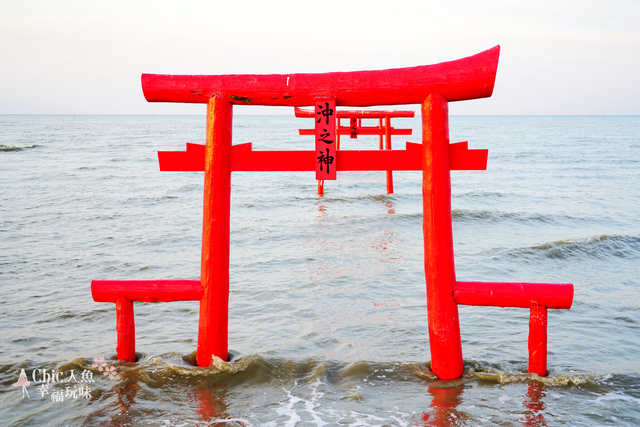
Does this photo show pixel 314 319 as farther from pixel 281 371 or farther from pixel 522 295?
pixel 522 295

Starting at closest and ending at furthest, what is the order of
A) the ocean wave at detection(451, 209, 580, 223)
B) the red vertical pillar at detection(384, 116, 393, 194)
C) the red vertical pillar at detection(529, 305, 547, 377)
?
the red vertical pillar at detection(529, 305, 547, 377) → the ocean wave at detection(451, 209, 580, 223) → the red vertical pillar at detection(384, 116, 393, 194)

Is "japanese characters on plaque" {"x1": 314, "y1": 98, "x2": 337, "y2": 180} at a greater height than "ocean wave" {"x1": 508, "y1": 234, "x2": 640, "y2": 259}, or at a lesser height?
greater

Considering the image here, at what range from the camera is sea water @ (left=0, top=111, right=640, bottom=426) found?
171 inches

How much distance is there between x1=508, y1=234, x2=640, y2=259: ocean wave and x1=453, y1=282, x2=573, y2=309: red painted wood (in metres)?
6.02

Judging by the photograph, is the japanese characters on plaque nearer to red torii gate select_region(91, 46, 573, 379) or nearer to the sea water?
red torii gate select_region(91, 46, 573, 379)

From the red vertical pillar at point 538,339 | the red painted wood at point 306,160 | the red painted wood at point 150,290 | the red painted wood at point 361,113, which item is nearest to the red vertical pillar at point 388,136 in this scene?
the red painted wood at point 361,113

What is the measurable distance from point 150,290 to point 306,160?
5.73ft

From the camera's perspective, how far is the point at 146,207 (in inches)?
594

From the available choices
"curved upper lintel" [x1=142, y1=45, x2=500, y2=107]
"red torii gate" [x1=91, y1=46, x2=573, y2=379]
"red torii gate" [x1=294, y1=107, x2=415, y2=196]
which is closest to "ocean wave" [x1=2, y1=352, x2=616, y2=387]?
"red torii gate" [x1=91, y1=46, x2=573, y2=379]

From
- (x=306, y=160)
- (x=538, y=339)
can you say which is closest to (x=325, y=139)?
(x=306, y=160)

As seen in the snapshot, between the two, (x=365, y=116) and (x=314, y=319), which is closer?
(x=314, y=319)

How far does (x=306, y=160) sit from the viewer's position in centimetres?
452

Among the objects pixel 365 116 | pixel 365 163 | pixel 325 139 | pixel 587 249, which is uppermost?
pixel 365 116

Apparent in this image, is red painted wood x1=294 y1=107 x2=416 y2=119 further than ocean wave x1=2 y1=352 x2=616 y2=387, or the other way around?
red painted wood x1=294 y1=107 x2=416 y2=119
